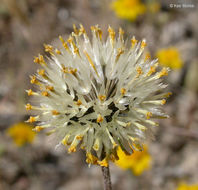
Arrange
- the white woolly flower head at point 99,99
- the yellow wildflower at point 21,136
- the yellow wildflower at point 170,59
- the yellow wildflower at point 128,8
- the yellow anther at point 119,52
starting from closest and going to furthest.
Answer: the white woolly flower head at point 99,99, the yellow anther at point 119,52, the yellow wildflower at point 21,136, the yellow wildflower at point 170,59, the yellow wildflower at point 128,8

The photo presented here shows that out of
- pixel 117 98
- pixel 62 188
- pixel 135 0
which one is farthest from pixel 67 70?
pixel 135 0

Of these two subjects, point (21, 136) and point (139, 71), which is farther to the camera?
point (21, 136)

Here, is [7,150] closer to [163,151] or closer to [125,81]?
[163,151]

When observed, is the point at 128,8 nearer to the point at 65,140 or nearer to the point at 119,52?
the point at 119,52

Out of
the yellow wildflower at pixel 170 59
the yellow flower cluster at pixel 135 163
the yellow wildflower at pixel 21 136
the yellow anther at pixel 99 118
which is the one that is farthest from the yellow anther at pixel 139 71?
the yellow wildflower at pixel 170 59

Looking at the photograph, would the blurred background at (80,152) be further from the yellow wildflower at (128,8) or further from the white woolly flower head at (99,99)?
the white woolly flower head at (99,99)

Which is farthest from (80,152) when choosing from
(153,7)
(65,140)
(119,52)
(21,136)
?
(153,7)
